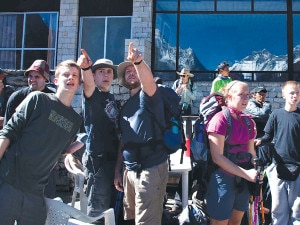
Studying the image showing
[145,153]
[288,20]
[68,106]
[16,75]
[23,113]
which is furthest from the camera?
[288,20]

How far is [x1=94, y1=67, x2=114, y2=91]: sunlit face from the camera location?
3.61 m

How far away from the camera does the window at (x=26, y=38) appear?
13.8 meters

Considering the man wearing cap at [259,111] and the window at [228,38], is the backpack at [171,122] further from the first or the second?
the window at [228,38]

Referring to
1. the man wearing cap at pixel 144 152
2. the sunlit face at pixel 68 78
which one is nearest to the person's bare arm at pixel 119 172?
the man wearing cap at pixel 144 152

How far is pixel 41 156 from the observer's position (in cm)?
253

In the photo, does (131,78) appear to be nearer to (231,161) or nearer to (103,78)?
(103,78)

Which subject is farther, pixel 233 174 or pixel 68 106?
pixel 233 174

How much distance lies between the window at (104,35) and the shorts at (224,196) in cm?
1034

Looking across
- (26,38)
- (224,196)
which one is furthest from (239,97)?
(26,38)

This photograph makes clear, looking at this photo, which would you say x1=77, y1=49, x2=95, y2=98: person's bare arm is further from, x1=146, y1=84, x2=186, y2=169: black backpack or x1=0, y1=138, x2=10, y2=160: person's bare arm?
x1=0, y1=138, x2=10, y2=160: person's bare arm

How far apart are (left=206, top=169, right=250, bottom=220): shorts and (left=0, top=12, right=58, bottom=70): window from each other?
11.4 metres

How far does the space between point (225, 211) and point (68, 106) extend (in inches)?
63.3

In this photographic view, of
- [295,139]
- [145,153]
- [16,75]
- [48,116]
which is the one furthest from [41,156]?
[16,75]

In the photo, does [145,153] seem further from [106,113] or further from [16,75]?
[16,75]
